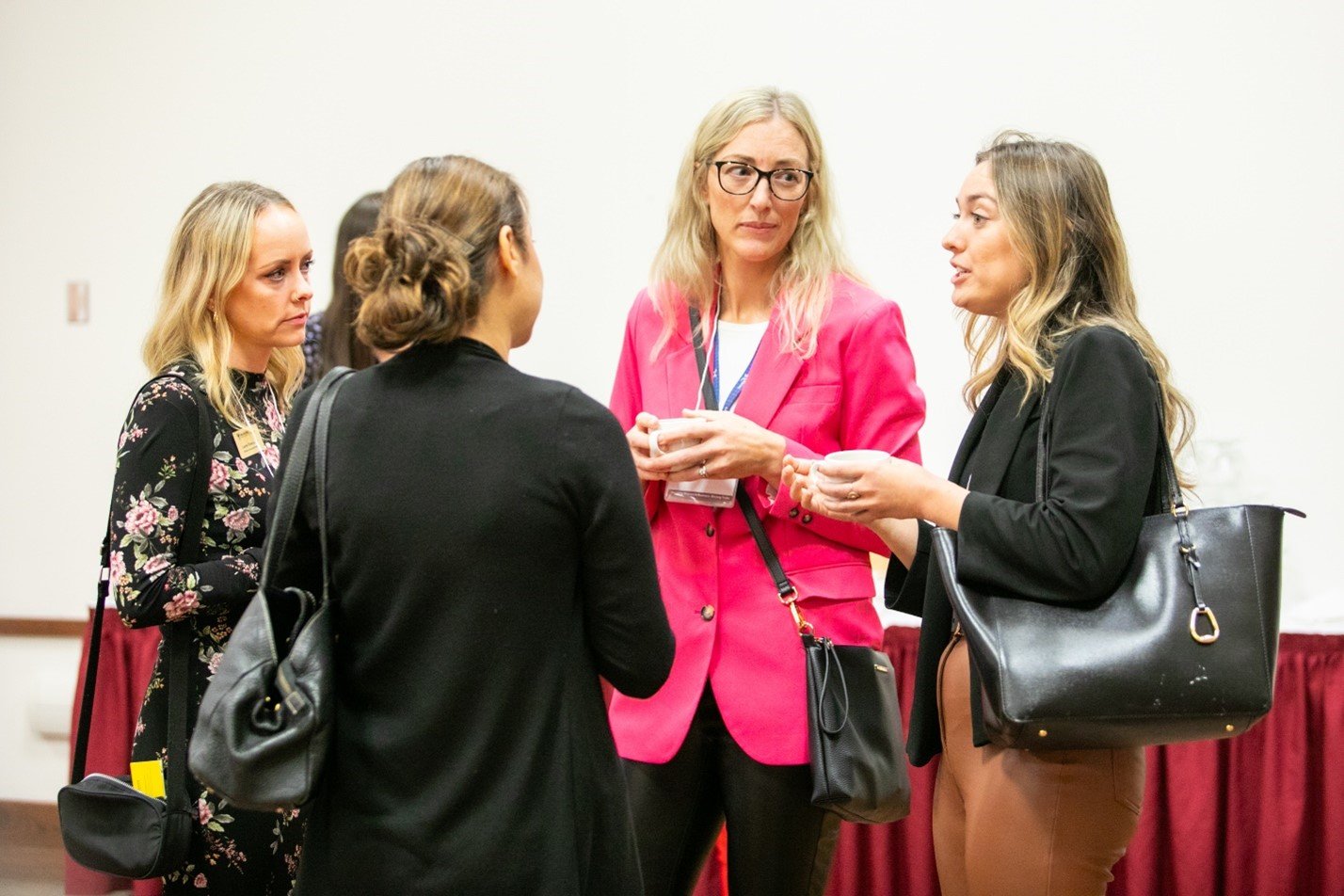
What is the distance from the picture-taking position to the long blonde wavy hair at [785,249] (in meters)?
2.12

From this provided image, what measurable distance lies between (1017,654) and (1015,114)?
285 centimetres

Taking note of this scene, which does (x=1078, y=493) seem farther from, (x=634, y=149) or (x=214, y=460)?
(x=634, y=149)

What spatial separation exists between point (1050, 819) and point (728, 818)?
1.78 ft

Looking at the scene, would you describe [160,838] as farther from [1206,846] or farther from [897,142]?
[897,142]

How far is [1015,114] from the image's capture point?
4.08 m

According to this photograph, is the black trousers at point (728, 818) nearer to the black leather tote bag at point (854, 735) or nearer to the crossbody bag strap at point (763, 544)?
the black leather tote bag at point (854, 735)

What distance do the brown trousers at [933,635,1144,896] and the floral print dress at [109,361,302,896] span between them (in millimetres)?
1040

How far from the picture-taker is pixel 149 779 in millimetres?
1933

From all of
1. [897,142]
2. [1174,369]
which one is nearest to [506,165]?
[897,142]

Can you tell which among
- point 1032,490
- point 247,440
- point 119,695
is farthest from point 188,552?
point 119,695

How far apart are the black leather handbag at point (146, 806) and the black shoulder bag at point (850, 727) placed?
2.88 ft

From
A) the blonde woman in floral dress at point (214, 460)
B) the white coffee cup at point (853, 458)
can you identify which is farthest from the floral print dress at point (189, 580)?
the white coffee cup at point (853, 458)

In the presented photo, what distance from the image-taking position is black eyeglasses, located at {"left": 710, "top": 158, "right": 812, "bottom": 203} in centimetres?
214

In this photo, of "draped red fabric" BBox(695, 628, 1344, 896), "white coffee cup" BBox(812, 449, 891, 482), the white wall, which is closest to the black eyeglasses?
"white coffee cup" BBox(812, 449, 891, 482)
